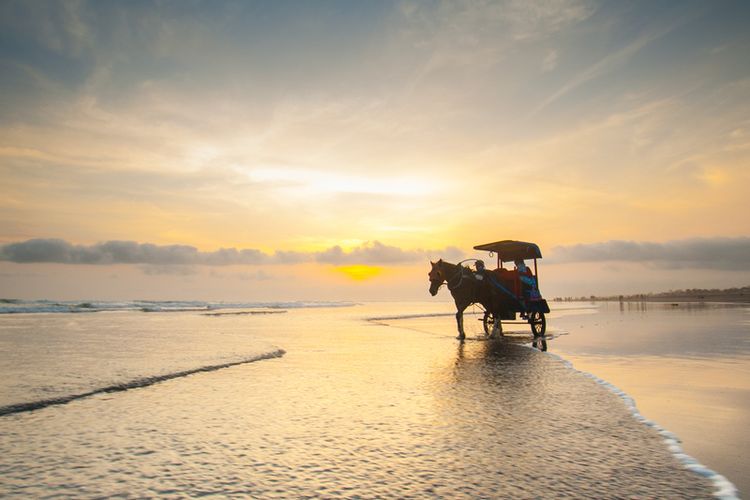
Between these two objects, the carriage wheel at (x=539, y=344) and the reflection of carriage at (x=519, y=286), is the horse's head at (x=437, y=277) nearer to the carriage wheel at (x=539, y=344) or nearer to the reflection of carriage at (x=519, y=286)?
the reflection of carriage at (x=519, y=286)

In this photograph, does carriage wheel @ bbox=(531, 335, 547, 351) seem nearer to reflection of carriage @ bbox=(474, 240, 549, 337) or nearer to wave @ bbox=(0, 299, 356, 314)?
reflection of carriage @ bbox=(474, 240, 549, 337)

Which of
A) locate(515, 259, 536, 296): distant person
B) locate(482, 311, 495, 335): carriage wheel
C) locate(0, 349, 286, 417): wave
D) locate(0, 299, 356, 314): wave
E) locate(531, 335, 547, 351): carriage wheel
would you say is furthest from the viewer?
locate(0, 299, 356, 314): wave

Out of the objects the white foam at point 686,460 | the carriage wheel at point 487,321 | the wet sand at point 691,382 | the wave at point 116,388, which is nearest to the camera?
the white foam at point 686,460

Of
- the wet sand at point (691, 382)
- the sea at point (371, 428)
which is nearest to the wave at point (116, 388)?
the sea at point (371, 428)

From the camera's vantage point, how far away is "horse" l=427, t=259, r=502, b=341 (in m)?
17.3

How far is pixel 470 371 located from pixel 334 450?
5.37 metres

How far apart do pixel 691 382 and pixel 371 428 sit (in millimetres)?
6467

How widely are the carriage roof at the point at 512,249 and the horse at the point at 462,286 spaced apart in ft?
7.19

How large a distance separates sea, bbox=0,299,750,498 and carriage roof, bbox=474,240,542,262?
8761 mm

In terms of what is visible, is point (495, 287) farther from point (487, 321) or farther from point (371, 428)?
point (371, 428)

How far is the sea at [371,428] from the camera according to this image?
351 cm

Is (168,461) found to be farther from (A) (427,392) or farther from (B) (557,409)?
(B) (557,409)

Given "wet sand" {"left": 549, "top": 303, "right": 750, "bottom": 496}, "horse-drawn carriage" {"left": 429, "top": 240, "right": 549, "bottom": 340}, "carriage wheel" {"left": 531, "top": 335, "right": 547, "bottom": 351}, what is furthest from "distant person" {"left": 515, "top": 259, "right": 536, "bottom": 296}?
"wet sand" {"left": 549, "top": 303, "right": 750, "bottom": 496}

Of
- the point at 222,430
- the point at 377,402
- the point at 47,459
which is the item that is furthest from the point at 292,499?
the point at 377,402
